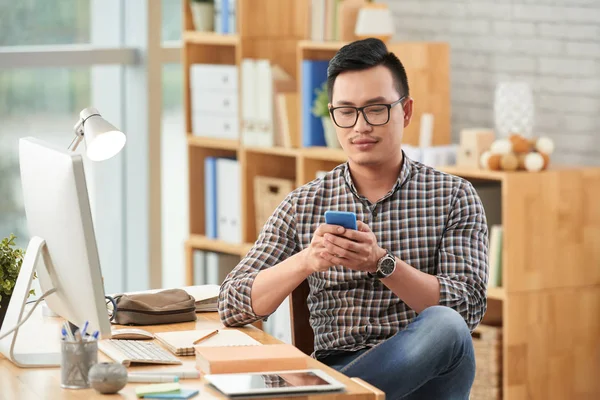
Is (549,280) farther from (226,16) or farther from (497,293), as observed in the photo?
(226,16)

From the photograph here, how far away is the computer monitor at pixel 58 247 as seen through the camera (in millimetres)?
1980

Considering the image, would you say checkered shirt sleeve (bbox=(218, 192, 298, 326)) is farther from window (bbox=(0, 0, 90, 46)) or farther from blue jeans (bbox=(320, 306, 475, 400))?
window (bbox=(0, 0, 90, 46))

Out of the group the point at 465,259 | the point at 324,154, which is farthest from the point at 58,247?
the point at 324,154

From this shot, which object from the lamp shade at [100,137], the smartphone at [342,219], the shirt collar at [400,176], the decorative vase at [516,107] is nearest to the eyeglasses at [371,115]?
A: the shirt collar at [400,176]

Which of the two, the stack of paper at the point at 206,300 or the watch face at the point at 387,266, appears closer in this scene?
the watch face at the point at 387,266

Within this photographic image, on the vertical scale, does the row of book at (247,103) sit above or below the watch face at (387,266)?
above

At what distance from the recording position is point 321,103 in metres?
4.21

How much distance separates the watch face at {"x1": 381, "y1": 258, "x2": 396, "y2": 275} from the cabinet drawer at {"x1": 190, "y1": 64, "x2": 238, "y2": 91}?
8.11 feet

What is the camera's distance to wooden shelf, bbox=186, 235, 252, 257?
4758 mm

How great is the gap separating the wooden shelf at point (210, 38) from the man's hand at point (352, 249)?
2.47 metres

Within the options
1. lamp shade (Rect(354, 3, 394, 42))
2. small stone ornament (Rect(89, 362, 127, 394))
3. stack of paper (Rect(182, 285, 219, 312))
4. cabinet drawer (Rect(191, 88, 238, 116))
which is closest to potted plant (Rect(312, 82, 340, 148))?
lamp shade (Rect(354, 3, 394, 42))

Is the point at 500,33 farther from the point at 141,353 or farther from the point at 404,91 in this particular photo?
the point at 141,353

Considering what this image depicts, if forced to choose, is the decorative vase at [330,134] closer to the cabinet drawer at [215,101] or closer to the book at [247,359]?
the cabinet drawer at [215,101]

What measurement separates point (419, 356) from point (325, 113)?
6.83ft
